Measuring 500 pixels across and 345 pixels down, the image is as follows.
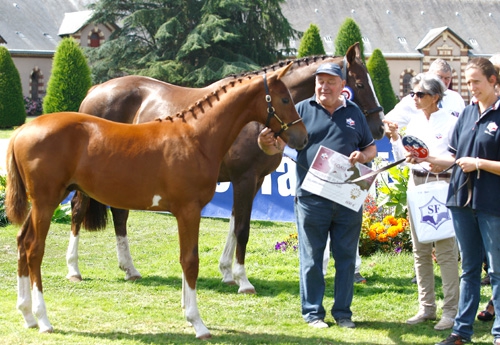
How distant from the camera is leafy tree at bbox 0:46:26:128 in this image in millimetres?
32375

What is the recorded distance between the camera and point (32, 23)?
46.4 meters

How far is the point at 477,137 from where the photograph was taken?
4.79 metres

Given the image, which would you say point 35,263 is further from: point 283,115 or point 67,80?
point 67,80

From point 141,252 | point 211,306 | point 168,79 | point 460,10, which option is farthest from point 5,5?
point 211,306

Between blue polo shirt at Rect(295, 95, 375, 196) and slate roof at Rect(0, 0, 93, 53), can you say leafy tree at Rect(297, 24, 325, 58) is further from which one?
blue polo shirt at Rect(295, 95, 375, 196)

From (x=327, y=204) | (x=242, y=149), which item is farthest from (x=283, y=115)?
(x=242, y=149)

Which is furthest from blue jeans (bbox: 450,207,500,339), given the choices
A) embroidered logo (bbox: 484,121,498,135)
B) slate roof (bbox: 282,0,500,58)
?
slate roof (bbox: 282,0,500,58)

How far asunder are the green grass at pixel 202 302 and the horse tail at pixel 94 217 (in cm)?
55

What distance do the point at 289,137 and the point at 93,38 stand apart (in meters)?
45.8

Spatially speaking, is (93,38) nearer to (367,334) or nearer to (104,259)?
(104,259)

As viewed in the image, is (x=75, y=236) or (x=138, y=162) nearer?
(x=138, y=162)

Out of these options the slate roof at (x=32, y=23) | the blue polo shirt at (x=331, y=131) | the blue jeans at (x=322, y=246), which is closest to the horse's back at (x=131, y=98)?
the blue polo shirt at (x=331, y=131)

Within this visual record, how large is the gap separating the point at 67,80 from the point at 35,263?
26.9 meters

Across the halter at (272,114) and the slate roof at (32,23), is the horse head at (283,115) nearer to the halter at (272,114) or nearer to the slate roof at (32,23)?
the halter at (272,114)
